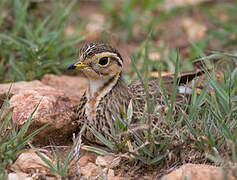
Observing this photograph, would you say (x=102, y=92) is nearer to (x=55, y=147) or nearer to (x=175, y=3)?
(x=55, y=147)

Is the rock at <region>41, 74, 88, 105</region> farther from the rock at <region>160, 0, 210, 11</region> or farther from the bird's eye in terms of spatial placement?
the rock at <region>160, 0, 210, 11</region>

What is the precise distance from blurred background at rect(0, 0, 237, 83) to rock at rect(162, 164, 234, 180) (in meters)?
1.43

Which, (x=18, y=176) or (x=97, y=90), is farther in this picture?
(x=97, y=90)

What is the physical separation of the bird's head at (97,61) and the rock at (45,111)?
437 mm

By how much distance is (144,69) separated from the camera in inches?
213

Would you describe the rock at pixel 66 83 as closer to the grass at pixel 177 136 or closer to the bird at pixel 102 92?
the bird at pixel 102 92

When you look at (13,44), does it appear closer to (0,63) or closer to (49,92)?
(0,63)

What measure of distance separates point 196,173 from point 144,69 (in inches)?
97.9

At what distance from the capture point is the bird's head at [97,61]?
3910 millimetres

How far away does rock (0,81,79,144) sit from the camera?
3.85 m

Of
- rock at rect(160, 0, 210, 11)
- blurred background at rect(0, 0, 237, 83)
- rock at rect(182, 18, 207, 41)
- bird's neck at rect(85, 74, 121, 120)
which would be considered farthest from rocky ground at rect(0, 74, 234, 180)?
rock at rect(160, 0, 210, 11)

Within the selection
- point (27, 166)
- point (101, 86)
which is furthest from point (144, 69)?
point (27, 166)

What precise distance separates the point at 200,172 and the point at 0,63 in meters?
3.10

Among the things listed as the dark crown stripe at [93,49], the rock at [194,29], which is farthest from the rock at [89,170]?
the rock at [194,29]
